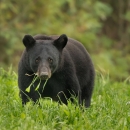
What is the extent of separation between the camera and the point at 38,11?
62.1 feet

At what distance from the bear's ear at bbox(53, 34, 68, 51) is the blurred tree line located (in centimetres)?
1009

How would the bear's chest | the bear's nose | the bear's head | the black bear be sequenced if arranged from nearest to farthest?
the bear's nose, the bear's head, the black bear, the bear's chest

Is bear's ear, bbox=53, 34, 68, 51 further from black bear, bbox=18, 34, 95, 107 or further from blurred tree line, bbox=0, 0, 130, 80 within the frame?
blurred tree line, bbox=0, 0, 130, 80

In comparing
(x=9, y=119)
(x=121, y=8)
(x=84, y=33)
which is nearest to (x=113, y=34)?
(x=121, y=8)

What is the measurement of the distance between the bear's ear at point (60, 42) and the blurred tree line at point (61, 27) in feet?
33.1

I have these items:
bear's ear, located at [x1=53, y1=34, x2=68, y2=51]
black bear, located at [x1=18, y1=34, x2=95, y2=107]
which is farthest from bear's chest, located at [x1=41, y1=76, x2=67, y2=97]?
bear's ear, located at [x1=53, y1=34, x2=68, y2=51]

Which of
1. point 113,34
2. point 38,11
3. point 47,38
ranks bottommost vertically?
point 113,34

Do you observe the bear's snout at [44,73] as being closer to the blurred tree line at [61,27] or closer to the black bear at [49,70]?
the black bear at [49,70]

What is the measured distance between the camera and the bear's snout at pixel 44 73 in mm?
6184

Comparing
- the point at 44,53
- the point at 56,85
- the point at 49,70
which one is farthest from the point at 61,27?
the point at 49,70

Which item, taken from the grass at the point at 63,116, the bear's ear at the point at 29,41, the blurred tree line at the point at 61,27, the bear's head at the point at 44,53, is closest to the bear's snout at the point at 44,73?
the bear's head at the point at 44,53

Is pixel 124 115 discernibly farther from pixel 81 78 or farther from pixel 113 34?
pixel 113 34

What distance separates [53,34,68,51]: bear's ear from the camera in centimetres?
664

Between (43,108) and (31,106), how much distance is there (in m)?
0.15
